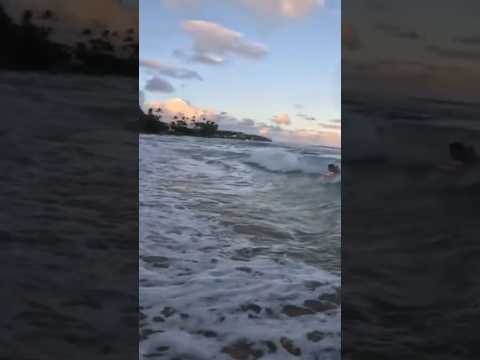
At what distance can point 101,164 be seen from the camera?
1.63 metres

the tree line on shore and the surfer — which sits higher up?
the tree line on shore

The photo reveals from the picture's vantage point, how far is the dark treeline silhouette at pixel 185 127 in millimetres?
7879

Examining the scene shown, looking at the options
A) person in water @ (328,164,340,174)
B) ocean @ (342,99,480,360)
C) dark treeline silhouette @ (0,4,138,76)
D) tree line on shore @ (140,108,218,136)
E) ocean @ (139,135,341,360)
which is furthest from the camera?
person in water @ (328,164,340,174)

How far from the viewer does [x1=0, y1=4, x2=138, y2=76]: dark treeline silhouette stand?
164cm

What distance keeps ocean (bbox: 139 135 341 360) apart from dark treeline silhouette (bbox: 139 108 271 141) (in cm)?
14

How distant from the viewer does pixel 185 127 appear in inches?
318

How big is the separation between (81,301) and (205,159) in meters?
6.21

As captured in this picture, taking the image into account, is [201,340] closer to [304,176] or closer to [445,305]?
[445,305]

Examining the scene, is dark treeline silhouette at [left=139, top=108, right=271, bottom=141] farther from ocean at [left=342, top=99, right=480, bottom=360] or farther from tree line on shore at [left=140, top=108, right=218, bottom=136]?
ocean at [left=342, top=99, right=480, bottom=360]

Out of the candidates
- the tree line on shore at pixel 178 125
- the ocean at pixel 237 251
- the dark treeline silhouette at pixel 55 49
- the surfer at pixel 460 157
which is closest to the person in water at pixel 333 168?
the ocean at pixel 237 251

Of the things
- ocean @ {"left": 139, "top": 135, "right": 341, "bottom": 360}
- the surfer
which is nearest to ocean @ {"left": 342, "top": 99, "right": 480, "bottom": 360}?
the surfer

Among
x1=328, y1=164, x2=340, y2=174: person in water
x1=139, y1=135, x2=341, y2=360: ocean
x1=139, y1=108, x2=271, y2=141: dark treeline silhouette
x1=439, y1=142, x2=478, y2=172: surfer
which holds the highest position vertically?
x1=139, y1=108, x2=271, y2=141: dark treeline silhouette

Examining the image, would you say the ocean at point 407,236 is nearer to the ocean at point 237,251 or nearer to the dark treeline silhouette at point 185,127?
the ocean at point 237,251

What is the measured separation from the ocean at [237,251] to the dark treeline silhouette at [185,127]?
0.14 metres
